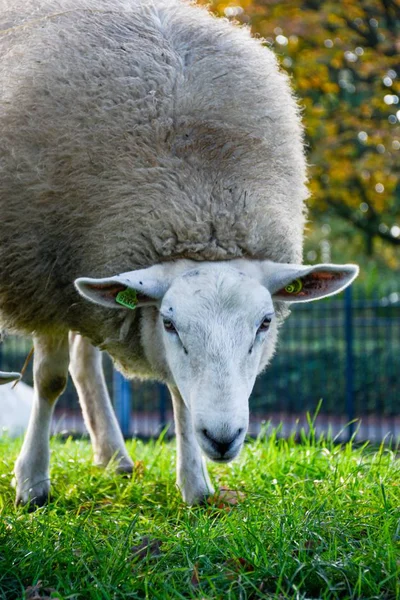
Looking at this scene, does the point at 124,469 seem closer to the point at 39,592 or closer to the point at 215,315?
the point at 215,315

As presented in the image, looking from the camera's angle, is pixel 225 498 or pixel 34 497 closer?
pixel 225 498

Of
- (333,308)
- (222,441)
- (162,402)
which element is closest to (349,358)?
(333,308)

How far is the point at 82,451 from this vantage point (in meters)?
5.74

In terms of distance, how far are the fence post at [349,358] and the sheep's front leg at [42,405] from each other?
231 inches

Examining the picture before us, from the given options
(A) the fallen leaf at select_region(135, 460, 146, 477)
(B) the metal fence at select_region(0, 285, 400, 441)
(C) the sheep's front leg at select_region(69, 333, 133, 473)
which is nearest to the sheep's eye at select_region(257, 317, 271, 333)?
(A) the fallen leaf at select_region(135, 460, 146, 477)

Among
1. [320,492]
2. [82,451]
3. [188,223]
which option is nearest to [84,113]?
[188,223]

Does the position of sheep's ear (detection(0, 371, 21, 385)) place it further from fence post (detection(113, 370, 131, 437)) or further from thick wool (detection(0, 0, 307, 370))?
fence post (detection(113, 370, 131, 437))

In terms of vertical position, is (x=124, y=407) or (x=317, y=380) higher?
(x=124, y=407)

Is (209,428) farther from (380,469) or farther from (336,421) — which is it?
(336,421)

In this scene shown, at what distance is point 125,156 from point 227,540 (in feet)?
5.53

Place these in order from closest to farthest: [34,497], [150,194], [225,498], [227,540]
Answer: [227,540]
[150,194]
[225,498]
[34,497]

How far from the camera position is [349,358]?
409 inches

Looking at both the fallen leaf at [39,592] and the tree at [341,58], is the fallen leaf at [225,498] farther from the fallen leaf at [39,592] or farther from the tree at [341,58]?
the tree at [341,58]

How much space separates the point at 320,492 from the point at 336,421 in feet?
25.2
